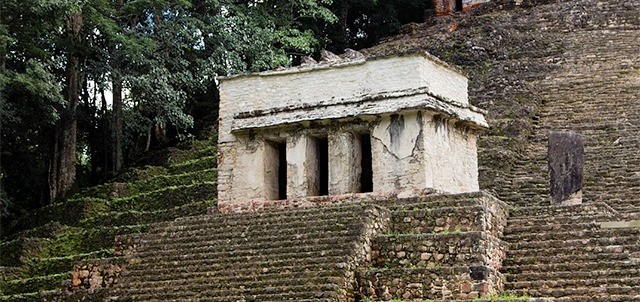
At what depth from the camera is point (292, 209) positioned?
1470 cm

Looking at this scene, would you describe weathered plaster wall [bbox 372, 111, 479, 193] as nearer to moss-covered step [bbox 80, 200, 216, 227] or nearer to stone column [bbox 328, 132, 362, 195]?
stone column [bbox 328, 132, 362, 195]

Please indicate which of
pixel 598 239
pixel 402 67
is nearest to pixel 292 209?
pixel 402 67

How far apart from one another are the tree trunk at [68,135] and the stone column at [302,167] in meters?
7.97

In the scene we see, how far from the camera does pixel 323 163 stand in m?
15.9

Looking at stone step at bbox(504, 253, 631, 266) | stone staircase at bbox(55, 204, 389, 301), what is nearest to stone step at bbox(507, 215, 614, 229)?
stone step at bbox(504, 253, 631, 266)

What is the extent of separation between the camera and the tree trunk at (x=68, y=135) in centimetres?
2241

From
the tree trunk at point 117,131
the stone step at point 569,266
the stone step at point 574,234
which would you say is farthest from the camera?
the tree trunk at point 117,131

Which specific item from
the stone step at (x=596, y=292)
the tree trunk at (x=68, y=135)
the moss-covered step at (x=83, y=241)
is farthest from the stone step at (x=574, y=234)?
the tree trunk at (x=68, y=135)

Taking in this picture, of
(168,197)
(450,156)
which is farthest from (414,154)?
(168,197)

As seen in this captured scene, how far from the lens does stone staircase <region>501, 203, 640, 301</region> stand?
12125mm

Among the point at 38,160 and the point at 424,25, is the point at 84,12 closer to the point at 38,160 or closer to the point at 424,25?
the point at 38,160

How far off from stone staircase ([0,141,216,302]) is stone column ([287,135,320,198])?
2863 millimetres

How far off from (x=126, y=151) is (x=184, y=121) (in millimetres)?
4315

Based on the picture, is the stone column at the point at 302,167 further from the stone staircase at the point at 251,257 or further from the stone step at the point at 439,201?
the stone step at the point at 439,201
